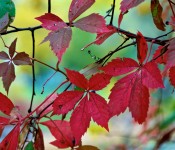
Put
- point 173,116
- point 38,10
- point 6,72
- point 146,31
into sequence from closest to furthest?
point 6,72, point 173,116, point 38,10, point 146,31

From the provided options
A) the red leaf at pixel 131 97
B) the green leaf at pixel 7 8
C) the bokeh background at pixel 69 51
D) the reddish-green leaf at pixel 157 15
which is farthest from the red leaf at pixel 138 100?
the bokeh background at pixel 69 51

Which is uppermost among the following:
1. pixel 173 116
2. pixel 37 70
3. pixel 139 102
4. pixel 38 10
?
pixel 38 10

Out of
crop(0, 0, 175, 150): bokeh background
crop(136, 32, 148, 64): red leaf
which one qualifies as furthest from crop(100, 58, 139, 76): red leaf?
crop(0, 0, 175, 150): bokeh background

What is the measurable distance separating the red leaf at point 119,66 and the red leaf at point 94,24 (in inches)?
1.9

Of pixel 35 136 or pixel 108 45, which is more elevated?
pixel 108 45

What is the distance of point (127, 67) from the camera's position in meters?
0.58

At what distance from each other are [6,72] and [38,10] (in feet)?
6.41

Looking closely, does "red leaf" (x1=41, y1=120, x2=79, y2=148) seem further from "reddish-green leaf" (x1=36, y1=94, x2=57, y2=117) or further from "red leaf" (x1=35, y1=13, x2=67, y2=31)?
"red leaf" (x1=35, y1=13, x2=67, y2=31)

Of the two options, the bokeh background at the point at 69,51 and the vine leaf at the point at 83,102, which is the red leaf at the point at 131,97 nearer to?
the vine leaf at the point at 83,102

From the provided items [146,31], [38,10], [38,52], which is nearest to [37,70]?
[38,52]

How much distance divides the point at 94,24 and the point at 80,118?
4.9 inches

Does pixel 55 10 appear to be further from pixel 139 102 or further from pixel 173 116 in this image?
pixel 139 102

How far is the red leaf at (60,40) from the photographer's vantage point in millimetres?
541

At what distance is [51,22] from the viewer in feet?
1.92
